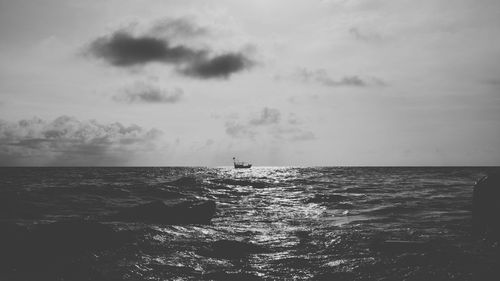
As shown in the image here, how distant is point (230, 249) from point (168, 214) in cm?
725

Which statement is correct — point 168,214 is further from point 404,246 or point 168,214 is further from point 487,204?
point 487,204

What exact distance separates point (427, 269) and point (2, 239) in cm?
1352

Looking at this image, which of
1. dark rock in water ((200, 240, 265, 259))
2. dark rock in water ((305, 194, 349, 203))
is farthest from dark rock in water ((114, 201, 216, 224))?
dark rock in water ((305, 194, 349, 203))

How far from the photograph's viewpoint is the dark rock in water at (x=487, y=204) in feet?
52.0

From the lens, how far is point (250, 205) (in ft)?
92.9

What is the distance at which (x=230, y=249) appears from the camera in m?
12.9

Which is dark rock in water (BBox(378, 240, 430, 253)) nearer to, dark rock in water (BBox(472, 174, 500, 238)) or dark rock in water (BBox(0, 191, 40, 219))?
dark rock in water (BBox(472, 174, 500, 238))

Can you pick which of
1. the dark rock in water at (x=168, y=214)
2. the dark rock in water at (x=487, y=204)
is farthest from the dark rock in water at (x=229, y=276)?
the dark rock in water at (x=487, y=204)

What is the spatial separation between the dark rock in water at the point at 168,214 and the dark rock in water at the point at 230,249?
18.2ft

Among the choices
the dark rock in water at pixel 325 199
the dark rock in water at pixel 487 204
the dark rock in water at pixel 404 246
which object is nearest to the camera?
the dark rock in water at pixel 404 246

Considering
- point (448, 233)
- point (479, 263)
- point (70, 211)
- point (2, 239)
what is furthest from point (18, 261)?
point (448, 233)

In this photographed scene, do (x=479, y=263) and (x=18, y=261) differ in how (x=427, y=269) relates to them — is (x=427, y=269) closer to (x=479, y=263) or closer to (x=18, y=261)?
(x=479, y=263)

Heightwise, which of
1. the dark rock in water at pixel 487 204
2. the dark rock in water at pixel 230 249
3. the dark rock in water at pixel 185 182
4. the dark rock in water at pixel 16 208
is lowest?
the dark rock in water at pixel 185 182

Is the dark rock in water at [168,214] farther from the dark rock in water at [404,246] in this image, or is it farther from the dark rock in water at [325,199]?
the dark rock in water at [325,199]
